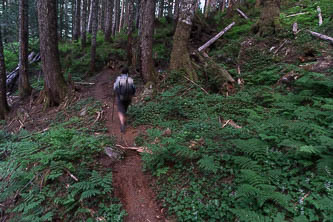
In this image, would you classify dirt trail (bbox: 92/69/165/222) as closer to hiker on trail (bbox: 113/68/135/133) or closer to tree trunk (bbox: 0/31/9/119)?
hiker on trail (bbox: 113/68/135/133)

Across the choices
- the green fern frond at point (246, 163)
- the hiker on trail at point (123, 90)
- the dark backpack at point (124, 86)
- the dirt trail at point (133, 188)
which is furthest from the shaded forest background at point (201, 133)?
the dark backpack at point (124, 86)

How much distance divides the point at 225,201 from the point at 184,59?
640 centimetres

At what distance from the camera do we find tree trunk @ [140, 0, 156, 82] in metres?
8.34

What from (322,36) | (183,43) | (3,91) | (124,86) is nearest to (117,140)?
(124,86)

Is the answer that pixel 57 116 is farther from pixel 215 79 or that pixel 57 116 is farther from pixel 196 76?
pixel 215 79

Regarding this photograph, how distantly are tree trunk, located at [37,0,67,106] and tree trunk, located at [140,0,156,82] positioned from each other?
3.98m

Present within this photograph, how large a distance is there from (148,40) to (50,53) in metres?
4.47

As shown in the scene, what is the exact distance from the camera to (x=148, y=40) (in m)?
8.46

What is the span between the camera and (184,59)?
832 cm

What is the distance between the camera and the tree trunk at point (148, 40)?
328 inches

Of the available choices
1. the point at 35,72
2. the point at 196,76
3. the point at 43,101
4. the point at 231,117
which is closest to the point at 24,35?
the point at 43,101

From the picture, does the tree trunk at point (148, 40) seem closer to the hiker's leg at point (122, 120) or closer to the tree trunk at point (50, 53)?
the hiker's leg at point (122, 120)

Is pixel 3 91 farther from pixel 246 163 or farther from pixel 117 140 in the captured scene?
pixel 246 163

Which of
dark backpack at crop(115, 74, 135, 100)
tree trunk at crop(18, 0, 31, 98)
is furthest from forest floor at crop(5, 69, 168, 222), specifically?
dark backpack at crop(115, 74, 135, 100)
